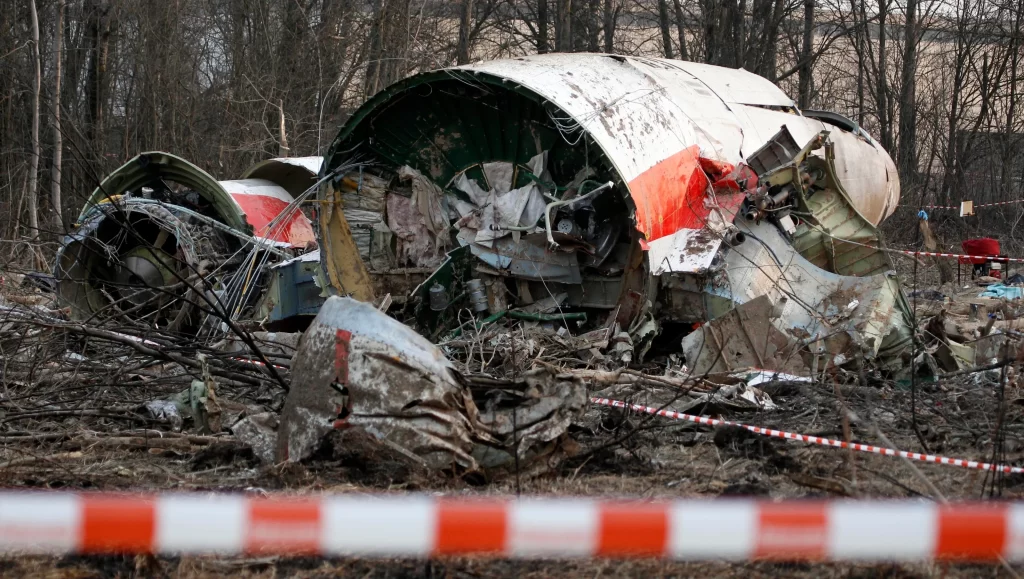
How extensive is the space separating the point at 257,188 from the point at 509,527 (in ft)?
26.9

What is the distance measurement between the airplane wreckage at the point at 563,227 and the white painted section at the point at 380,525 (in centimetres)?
358

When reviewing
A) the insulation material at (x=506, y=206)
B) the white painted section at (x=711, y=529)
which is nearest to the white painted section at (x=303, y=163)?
the insulation material at (x=506, y=206)

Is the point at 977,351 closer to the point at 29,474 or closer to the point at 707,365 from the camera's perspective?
the point at 707,365

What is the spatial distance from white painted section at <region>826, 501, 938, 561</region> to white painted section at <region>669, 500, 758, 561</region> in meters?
0.25

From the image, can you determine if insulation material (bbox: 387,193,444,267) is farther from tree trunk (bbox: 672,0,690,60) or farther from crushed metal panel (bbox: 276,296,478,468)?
tree trunk (bbox: 672,0,690,60)

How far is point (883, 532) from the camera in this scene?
280cm

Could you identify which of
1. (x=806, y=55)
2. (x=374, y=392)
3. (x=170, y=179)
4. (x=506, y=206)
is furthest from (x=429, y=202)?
(x=806, y=55)

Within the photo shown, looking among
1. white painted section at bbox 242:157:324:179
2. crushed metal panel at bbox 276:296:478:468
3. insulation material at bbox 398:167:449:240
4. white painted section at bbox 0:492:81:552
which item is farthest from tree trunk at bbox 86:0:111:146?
white painted section at bbox 0:492:81:552

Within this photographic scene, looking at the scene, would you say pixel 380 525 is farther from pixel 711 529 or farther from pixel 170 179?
pixel 170 179

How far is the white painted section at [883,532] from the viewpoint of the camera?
2.79 meters

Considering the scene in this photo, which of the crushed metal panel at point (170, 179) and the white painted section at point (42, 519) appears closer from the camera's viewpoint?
the white painted section at point (42, 519)

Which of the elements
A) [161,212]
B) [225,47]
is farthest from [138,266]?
[225,47]

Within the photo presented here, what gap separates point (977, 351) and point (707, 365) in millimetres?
2338

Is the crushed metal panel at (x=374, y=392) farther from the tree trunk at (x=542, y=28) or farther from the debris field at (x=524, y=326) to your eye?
the tree trunk at (x=542, y=28)
